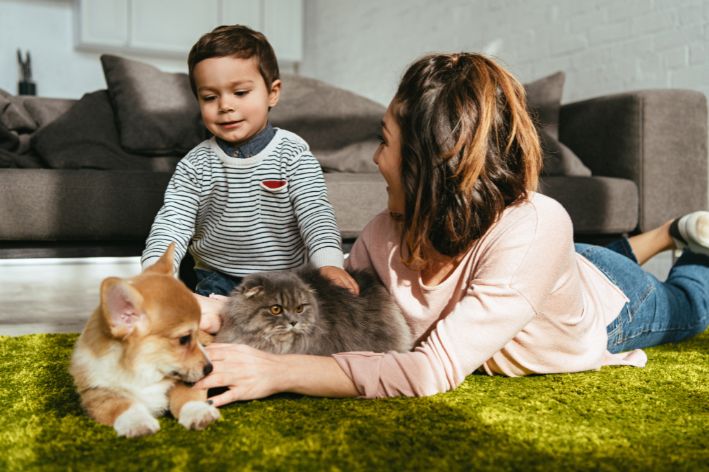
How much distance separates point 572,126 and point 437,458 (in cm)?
274

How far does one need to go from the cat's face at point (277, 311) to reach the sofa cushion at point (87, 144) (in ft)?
5.23

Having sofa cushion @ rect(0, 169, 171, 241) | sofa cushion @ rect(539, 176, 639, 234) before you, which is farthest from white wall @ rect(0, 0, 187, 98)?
sofa cushion @ rect(539, 176, 639, 234)

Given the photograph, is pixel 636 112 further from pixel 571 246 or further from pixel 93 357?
pixel 93 357

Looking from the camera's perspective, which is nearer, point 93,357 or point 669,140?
point 93,357

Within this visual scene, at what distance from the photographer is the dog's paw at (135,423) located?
43.6 inches

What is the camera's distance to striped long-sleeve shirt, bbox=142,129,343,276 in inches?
74.7

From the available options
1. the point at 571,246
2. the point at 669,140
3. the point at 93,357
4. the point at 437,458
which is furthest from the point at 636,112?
the point at 93,357

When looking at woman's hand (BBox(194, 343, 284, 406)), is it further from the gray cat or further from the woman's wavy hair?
the woman's wavy hair

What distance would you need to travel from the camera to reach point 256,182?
1.93 meters

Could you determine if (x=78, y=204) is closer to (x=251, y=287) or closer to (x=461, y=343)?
(x=251, y=287)

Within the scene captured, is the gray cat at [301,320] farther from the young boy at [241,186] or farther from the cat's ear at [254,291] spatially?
the young boy at [241,186]

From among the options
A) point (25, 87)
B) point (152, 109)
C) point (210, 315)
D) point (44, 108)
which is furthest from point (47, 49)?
point (210, 315)

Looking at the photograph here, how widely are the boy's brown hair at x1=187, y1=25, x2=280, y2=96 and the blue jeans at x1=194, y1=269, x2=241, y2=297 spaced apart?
0.57m

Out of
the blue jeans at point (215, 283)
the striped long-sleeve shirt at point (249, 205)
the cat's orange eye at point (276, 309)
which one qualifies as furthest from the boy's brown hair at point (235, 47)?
the cat's orange eye at point (276, 309)
